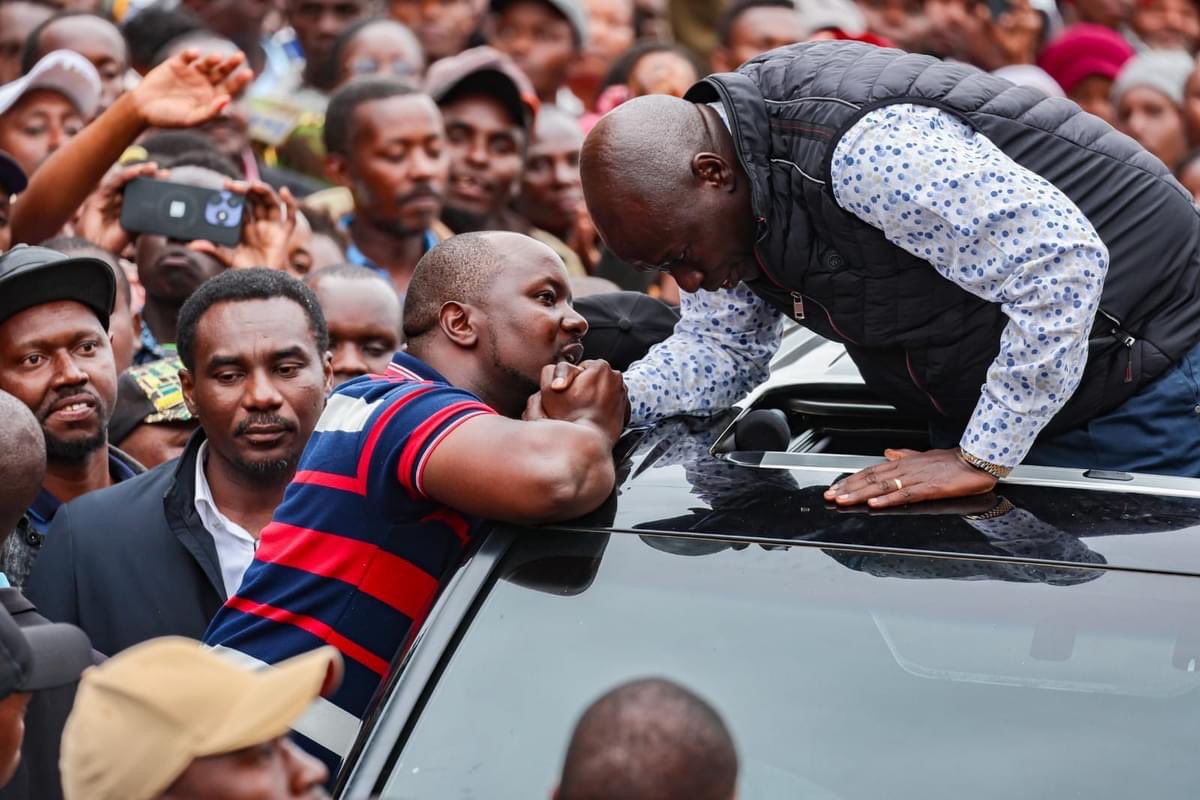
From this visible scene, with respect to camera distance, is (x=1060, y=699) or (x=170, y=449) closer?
(x=1060, y=699)

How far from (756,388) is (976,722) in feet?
4.38

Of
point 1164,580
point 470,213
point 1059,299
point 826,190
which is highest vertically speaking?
point 826,190

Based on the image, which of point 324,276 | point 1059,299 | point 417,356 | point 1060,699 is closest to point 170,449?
point 324,276

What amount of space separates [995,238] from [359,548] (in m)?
1.21

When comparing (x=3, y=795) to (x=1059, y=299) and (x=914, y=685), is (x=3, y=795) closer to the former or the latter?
(x=914, y=685)

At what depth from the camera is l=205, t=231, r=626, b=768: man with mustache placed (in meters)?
2.62

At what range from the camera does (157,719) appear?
1893mm

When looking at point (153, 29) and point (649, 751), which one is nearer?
point (649, 751)

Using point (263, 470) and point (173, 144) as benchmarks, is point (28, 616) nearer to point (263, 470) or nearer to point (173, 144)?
point (263, 470)

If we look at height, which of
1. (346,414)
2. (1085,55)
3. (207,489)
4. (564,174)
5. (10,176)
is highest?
(10,176)

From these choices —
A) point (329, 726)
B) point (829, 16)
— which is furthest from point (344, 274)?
point (829, 16)

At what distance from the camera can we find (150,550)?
380 centimetres

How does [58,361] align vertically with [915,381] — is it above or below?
above

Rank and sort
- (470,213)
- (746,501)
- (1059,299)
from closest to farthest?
1. (746,501)
2. (1059,299)
3. (470,213)
